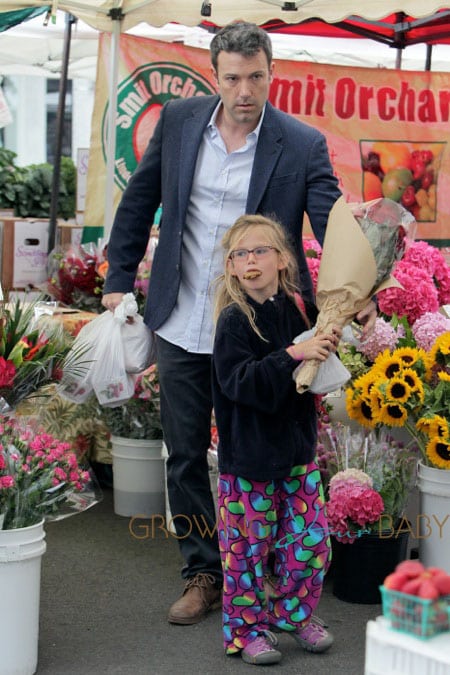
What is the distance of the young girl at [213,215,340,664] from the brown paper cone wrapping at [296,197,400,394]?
155mm

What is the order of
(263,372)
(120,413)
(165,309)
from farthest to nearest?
(120,413), (165,309), (263,372)

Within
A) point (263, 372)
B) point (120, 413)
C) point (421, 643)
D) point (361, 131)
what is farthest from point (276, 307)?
point (361, 131)

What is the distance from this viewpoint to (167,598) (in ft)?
12.7

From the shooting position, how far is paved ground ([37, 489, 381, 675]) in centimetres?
324

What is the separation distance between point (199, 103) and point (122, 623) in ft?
5.72

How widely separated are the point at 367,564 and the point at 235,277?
4.05 ft

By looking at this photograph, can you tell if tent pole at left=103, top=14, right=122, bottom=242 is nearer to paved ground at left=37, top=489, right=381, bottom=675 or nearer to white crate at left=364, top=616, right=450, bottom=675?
paved ground at left=37, top=489, right=381, bottom=675

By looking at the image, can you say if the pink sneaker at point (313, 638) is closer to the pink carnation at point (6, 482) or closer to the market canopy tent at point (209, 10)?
the pink carnation at point (6, 482)

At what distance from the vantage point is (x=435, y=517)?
3.78 m

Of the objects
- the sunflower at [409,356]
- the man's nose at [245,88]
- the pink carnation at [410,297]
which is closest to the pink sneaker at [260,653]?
the sunflower at [409,356]

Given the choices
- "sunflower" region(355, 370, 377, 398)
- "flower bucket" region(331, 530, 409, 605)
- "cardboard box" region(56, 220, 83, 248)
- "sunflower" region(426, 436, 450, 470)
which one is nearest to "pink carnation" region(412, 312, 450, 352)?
"sunflower" region(355, 370, 377, 398)

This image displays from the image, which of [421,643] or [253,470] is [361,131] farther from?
[421,643]

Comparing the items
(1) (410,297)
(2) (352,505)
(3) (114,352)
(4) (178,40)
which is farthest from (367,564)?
(4) (178,40)

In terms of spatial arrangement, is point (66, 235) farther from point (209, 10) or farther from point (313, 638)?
point (313, 638)
